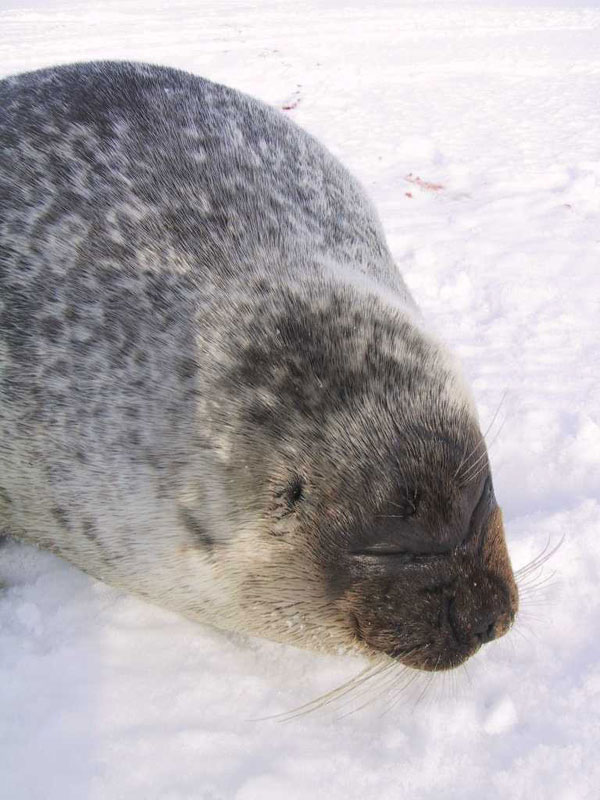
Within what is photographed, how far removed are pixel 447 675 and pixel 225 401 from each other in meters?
1.04

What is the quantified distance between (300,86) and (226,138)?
524cm

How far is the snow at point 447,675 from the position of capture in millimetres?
1876

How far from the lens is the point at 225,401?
5.94ft

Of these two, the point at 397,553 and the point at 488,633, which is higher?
the point at 397,553

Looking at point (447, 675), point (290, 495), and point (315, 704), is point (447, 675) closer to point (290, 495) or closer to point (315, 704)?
point (315, 704)

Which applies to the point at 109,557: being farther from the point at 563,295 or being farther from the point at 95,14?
the point at 95,14

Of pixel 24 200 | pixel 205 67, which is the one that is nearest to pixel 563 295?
pixel 24 200

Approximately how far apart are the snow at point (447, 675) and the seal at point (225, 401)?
207 millimetres

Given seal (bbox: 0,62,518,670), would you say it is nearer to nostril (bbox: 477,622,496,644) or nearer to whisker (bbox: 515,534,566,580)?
nostril (bbox: 477,622,496,644)

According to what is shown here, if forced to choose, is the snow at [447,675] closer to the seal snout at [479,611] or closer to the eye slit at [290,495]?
the seal snout at [479,611]

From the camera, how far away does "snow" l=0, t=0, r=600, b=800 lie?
1.88 m

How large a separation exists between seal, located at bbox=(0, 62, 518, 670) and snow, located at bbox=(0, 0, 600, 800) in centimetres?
21

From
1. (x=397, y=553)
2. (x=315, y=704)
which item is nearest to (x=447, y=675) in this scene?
(x=315, y=704)

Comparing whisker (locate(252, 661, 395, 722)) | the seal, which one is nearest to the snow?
whisker (locate(252, 661, 395, 722))
